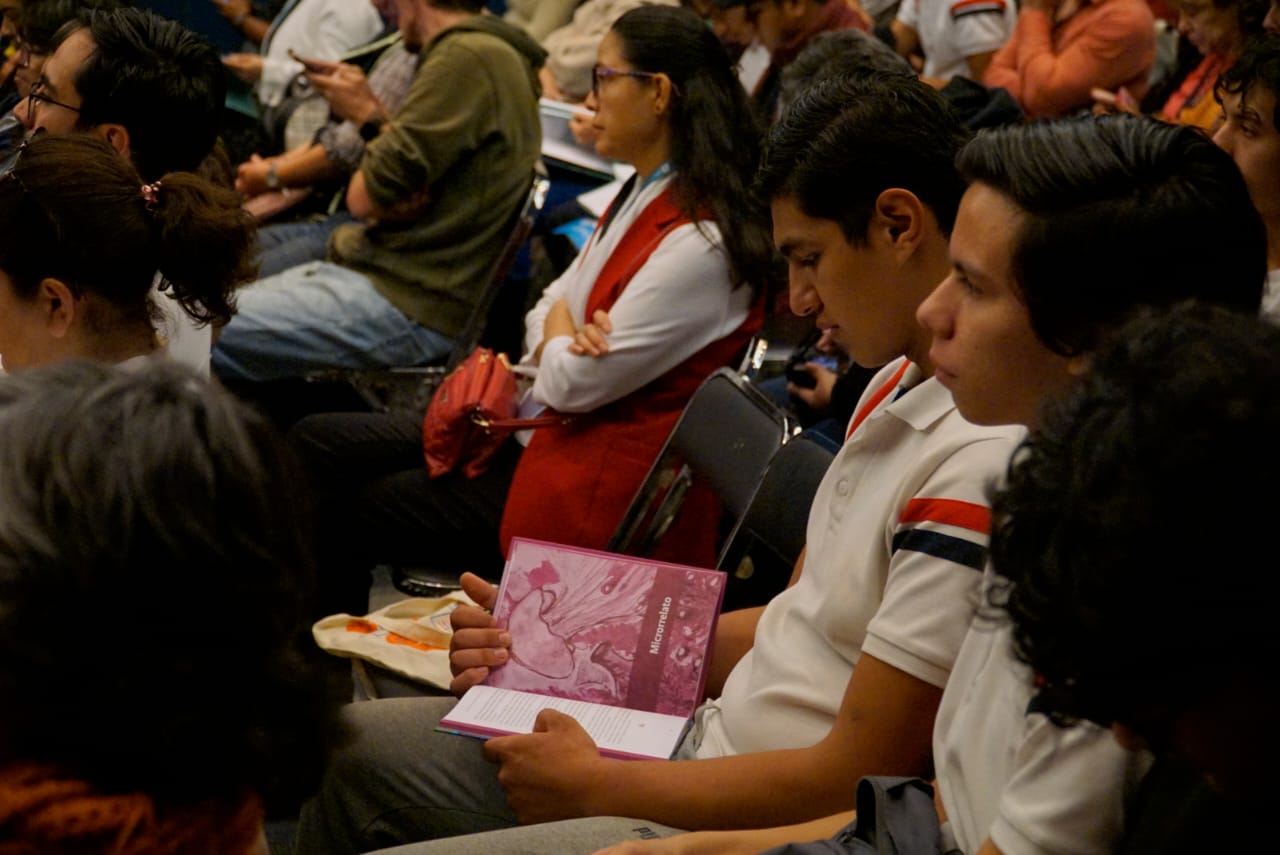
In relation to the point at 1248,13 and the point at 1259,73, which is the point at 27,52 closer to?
the point at 1259,73

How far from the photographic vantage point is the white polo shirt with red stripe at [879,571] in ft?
4.48

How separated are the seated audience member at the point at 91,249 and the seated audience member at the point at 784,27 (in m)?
2.06

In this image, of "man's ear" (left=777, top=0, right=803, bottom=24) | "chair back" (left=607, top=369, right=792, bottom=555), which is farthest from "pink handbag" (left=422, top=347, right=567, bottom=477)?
"man's ear" (left=777, top=0, right=803, bottom=24)

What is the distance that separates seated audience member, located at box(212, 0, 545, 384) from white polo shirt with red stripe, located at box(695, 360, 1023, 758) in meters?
2.00

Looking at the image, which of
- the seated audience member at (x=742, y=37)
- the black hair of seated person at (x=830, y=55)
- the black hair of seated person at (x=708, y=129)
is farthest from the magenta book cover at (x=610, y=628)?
the seated audience member at (x=742, y=37)

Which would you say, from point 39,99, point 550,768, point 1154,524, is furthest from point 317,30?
point 1154,524

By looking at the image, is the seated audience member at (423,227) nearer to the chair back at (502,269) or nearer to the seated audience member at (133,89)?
the chair back at (502,269)

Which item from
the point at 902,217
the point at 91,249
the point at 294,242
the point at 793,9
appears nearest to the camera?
the point at 902,217

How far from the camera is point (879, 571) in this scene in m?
1.50

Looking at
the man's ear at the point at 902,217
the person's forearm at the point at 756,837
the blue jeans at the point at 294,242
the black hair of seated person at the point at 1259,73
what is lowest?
the blue jeans at the point at 294,242

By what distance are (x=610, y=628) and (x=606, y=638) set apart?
0.05 feet

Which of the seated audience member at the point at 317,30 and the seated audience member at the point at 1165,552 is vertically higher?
the seated audience member at the point at 1165,552

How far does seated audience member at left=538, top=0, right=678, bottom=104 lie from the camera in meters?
5.07

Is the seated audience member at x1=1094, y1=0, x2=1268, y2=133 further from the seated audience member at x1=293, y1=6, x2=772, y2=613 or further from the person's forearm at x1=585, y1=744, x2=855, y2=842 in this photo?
the person's forearm at x1=585, y1=744, x2=855, y2=842
